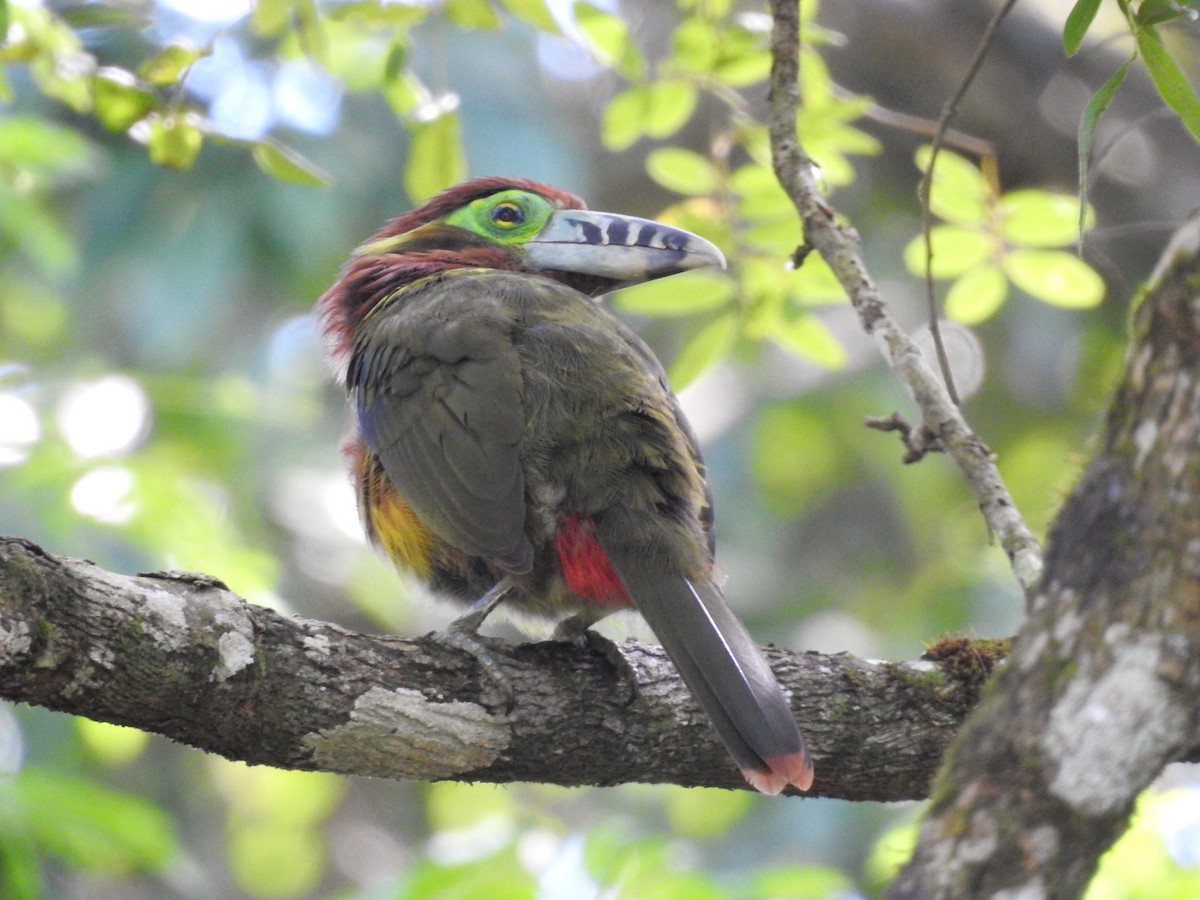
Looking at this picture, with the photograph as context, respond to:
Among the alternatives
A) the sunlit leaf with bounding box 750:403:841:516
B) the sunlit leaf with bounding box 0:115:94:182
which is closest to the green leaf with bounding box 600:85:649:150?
the sunlit leaf with bounding box 0:115:94:182

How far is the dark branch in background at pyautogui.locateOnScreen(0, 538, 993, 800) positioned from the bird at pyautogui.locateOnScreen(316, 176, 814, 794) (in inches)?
7.6

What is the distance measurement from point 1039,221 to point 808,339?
2.00 ft

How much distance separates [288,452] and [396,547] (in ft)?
13.5

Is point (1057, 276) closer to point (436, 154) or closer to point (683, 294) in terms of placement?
point (683, 294)

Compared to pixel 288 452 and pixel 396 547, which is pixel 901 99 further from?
pixel 396 547

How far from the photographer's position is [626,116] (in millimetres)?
3432

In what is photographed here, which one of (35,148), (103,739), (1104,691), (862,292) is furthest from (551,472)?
(103,739)

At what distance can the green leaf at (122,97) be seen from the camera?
10.0 ft

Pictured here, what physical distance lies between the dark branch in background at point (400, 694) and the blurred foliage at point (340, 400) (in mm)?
297

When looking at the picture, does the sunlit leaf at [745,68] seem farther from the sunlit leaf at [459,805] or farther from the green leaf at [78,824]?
the sunlit leaf at [459,805]

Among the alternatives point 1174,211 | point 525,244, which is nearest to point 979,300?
point 525,244

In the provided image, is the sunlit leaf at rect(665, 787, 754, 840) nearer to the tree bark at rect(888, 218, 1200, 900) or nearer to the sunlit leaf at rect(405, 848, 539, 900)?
the sunlit leaf at rect(405, 848, 539, 900)

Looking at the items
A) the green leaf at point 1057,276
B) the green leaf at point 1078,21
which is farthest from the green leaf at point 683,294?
the green leaf at point 1078,21

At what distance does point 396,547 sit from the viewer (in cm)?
319
